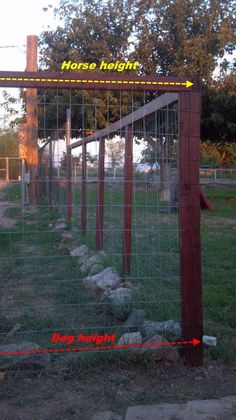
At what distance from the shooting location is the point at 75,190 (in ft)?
41.9

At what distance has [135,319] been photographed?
5.13m

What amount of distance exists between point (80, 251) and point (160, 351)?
179 inches

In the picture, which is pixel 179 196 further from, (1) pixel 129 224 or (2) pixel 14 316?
(1) pixel 129 224

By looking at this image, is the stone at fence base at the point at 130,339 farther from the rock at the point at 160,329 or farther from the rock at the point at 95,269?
the rock at the point at 95,269

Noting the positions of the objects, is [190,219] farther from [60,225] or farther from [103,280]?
[60,225]

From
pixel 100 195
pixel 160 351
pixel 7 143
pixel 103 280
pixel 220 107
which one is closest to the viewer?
pixel 160 351

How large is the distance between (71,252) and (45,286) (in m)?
2.18

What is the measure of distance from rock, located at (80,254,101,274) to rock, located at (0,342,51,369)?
306cm

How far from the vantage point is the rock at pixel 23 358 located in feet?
14.7

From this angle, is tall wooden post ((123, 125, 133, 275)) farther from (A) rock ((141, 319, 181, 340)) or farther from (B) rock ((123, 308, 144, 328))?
(A) rock ((141, 319, 181, 340))

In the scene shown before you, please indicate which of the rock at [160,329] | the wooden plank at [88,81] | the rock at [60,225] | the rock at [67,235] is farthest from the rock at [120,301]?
the rock at [60,225]

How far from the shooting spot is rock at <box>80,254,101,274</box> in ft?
25.3

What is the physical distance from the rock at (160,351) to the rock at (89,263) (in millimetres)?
3025

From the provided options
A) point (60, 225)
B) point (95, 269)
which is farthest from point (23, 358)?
point (60, 225)
